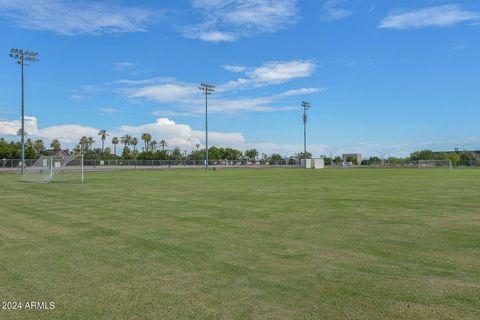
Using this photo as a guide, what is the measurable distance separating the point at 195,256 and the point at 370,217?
706cm

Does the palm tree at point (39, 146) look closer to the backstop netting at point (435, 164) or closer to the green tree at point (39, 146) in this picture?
the green tree at point (39, 146)

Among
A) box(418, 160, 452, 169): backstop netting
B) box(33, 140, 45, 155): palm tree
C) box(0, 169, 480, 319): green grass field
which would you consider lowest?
box(0, 169, 480, 319): green grass field

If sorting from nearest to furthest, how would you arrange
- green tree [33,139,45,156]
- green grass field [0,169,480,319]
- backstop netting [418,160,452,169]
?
green grass field [0,169,480,319] < backstop netting [418,160,452,169] < green tree [33,139,45,156]

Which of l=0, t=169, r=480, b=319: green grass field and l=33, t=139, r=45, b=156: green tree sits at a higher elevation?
l=33, t=139, r=45, b=156: green tree

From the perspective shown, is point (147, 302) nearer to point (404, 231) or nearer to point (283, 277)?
point (283, 277)

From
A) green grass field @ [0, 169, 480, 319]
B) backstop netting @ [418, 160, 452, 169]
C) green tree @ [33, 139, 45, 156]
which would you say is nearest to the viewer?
green grass field @ [0, 169, 480, 319]

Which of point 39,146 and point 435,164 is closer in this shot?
point 435,164

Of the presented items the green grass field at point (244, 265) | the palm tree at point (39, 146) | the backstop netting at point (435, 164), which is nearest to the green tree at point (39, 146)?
the palm tree at point (39, 146)

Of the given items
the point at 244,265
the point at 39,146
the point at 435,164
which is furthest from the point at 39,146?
the point at 244,265

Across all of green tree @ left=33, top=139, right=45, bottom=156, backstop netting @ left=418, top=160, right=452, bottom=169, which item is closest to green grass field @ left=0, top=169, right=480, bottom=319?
backstop netting @ left=418, top=160, right=452, bottom=169

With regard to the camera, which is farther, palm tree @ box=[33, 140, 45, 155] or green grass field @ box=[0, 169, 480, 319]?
palm tree @ box=[33, 140, 45, 155]

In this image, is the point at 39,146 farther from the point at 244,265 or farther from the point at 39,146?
the point at 244,265

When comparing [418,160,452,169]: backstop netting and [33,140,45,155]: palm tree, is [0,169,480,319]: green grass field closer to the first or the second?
[418,160,452,169]: backstop netting

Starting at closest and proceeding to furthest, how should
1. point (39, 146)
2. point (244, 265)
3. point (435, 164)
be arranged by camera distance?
point (244, 265)
point (435, 164)
point (39, 146)
